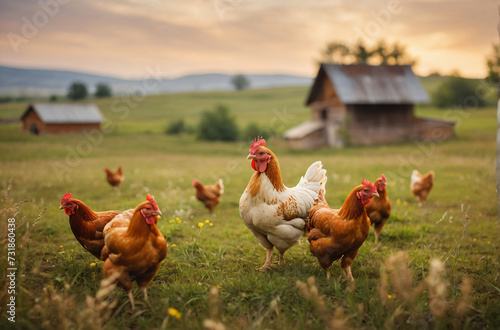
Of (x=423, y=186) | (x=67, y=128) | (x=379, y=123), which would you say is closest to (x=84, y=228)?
(x=423, y=186)

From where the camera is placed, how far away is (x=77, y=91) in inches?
2496

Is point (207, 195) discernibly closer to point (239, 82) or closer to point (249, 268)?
point (249, 268)

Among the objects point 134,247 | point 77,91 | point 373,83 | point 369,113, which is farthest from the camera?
point 77,91

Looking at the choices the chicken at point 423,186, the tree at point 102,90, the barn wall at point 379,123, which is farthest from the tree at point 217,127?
the tree at point 102,90

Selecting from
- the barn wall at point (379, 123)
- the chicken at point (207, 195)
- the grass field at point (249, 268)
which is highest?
the barn wall at point (379, 123)

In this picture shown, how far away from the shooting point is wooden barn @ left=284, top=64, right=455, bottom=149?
77.9 feet

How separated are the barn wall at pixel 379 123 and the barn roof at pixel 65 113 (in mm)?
27927

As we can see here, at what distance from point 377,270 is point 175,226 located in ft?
11.6

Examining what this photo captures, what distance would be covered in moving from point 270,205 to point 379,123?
2276cm

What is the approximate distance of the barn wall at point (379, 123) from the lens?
78.8 ft

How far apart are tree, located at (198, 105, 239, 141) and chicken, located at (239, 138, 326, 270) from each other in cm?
2768

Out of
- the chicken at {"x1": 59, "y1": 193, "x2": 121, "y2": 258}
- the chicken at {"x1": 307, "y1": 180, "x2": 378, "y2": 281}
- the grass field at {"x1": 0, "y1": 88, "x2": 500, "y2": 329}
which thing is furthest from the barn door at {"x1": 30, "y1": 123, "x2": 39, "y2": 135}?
the chicken at {"x1": 307, "y1": 180, "x2": 378, "y2": 281}

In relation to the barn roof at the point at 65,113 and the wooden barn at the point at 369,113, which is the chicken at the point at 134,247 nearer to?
the wooden barn at the point at 369,113

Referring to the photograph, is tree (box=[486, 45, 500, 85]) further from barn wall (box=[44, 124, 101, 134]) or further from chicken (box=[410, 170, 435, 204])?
barn wall (box=[44, 124, 101, 134])
